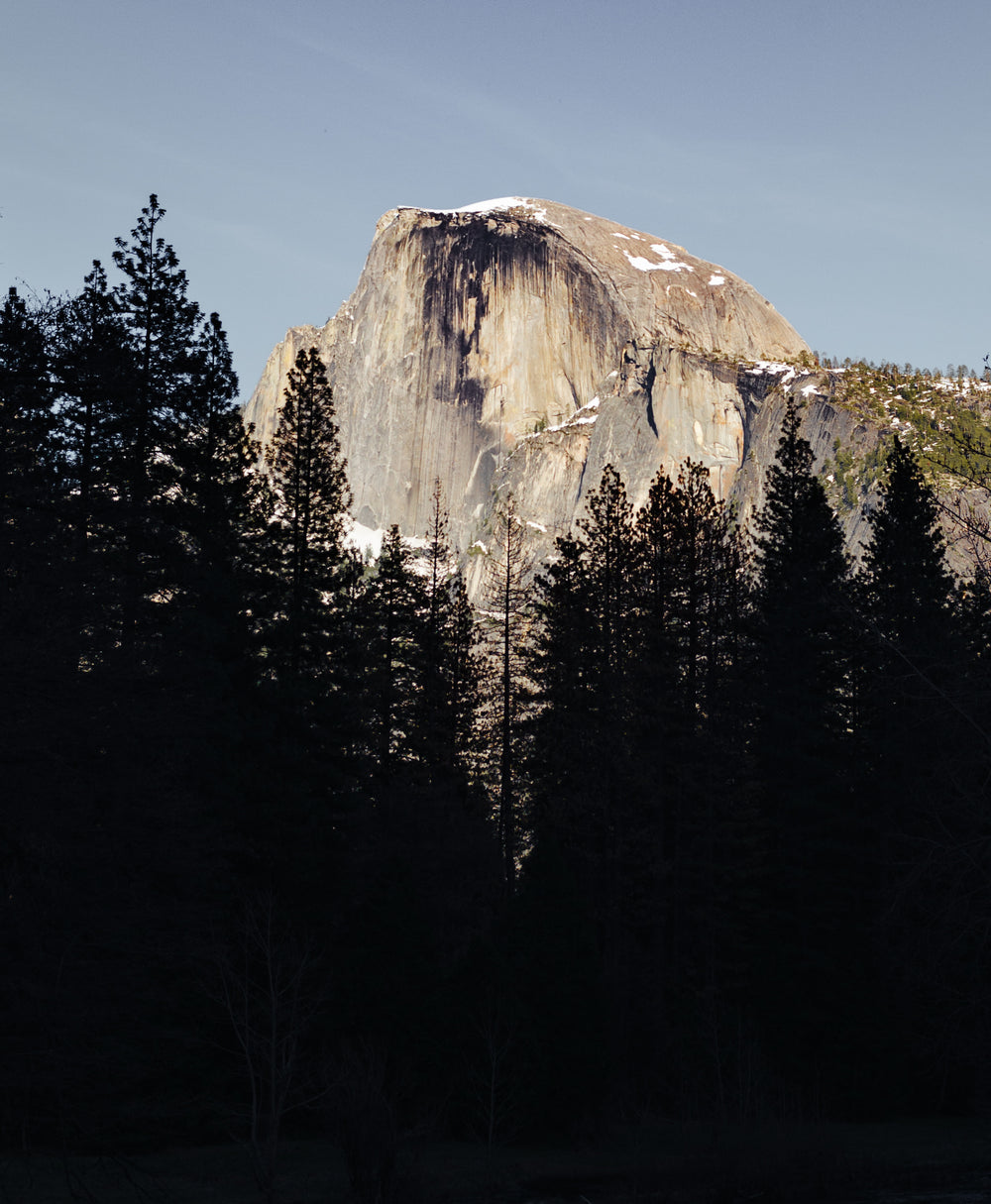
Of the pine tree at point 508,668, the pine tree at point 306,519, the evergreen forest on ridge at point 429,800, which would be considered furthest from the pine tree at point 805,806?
the pine tree at point 306,519

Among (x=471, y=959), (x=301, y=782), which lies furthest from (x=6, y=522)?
(x=471, y=959)

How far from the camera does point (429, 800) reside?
37.3 m

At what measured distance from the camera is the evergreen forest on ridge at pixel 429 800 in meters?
11.4

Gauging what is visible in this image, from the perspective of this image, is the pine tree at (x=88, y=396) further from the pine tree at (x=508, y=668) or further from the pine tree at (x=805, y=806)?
the pine tree at (x=508, y=668)

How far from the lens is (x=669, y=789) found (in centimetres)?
3366

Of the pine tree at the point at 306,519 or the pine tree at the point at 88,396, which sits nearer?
the pine tree at the point at 88,396

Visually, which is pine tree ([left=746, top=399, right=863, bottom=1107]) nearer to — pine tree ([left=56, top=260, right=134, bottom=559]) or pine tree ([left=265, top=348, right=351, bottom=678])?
pine tree ([left=265, top=348, right=351, bottom=678])

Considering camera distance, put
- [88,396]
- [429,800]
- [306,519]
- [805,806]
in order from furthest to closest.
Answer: [429,800] → [805,806] → [306,519] → [88,396]

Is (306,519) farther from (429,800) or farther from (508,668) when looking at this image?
(508,668)

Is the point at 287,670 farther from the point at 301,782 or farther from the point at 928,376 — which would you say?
the point at 928,376

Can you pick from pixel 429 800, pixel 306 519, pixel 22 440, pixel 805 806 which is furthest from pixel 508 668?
pixel 22 440

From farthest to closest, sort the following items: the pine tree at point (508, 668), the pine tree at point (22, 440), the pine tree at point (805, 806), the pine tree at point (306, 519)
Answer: the pine tree at point (508, 668) < the pine tree at point (805, 806) < the pine tree at point (306, 519) < the pine tree at point (22, 440)

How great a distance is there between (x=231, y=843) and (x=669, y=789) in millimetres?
15761

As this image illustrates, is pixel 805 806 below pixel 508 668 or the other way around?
below
